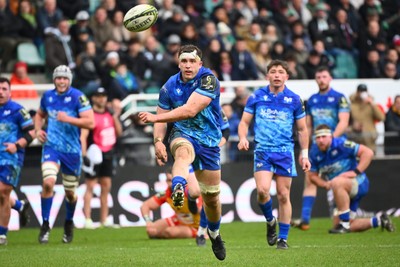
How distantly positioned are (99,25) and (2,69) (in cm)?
259

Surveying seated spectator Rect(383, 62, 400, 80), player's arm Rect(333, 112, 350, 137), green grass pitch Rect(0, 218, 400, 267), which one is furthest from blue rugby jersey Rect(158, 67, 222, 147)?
seated spectator Rect(383, 62, 400, 80)

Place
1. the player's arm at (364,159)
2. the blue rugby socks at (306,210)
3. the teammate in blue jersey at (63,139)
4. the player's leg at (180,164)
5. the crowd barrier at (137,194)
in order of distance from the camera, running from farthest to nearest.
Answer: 1. the crowd barrier at (137,194)
2. the blue rugby socks at (306,210)
3. the player's arm at (364,159)
4. the teammate in blue jersey at (63,139)
5. the player's leg at (180,164)

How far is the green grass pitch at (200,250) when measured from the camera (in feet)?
38.8

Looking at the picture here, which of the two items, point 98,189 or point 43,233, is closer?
point 43,233

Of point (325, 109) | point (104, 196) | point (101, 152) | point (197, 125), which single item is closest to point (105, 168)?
point (101, 152)

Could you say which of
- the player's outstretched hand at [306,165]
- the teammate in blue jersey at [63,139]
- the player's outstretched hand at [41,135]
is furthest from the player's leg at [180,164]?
the player's outstretched hand at [41,135]

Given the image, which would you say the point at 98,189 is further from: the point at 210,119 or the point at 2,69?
the point at 210,119

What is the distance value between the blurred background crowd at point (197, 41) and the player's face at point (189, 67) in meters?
9.02

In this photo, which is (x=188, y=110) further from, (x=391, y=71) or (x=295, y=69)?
(x=391, y=71)

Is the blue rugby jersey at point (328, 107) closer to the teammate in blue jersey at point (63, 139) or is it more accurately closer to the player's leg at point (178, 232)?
the player's leg at point (178, 232)

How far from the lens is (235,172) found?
20.7m

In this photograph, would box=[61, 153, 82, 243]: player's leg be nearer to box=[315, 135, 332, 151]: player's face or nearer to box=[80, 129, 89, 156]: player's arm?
box=[80, 129, 89, 156]: player's arm

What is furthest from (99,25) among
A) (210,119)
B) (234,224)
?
(210,119)

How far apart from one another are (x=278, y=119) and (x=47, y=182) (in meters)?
4.02
